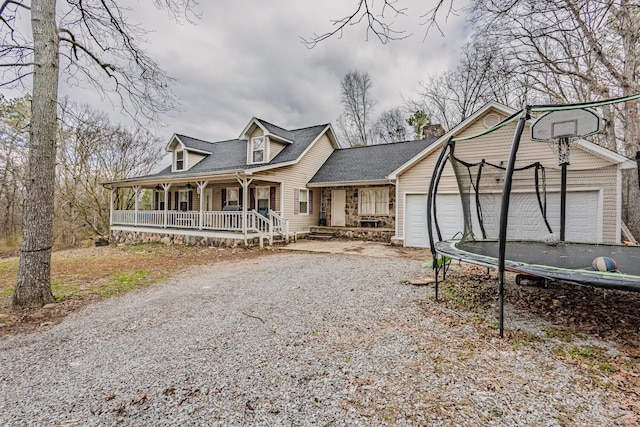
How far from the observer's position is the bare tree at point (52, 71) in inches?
165

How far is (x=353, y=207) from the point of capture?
13.3m

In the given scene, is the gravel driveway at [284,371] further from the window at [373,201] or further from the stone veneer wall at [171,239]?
the window at [373,201]

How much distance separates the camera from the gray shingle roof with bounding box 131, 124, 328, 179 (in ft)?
44.1

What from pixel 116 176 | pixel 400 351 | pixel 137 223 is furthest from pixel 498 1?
pixel 116 176

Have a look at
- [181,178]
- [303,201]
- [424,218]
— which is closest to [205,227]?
[181,178]

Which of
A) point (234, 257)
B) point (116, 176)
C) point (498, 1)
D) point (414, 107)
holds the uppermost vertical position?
point (414, 107)

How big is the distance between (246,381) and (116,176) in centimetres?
1953

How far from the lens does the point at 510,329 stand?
10.6ft

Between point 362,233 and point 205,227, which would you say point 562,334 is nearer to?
point 362,233

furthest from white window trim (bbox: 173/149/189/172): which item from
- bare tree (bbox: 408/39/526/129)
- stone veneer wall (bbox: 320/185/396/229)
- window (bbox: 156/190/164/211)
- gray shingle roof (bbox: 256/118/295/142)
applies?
bare tree (bbox: 408/39/526/129)

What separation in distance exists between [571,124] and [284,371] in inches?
292

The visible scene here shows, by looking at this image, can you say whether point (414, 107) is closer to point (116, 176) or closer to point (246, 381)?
point (116, 176)

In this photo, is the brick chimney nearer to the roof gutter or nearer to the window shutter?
the window shutter

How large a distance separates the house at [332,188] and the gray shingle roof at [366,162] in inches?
2.2
